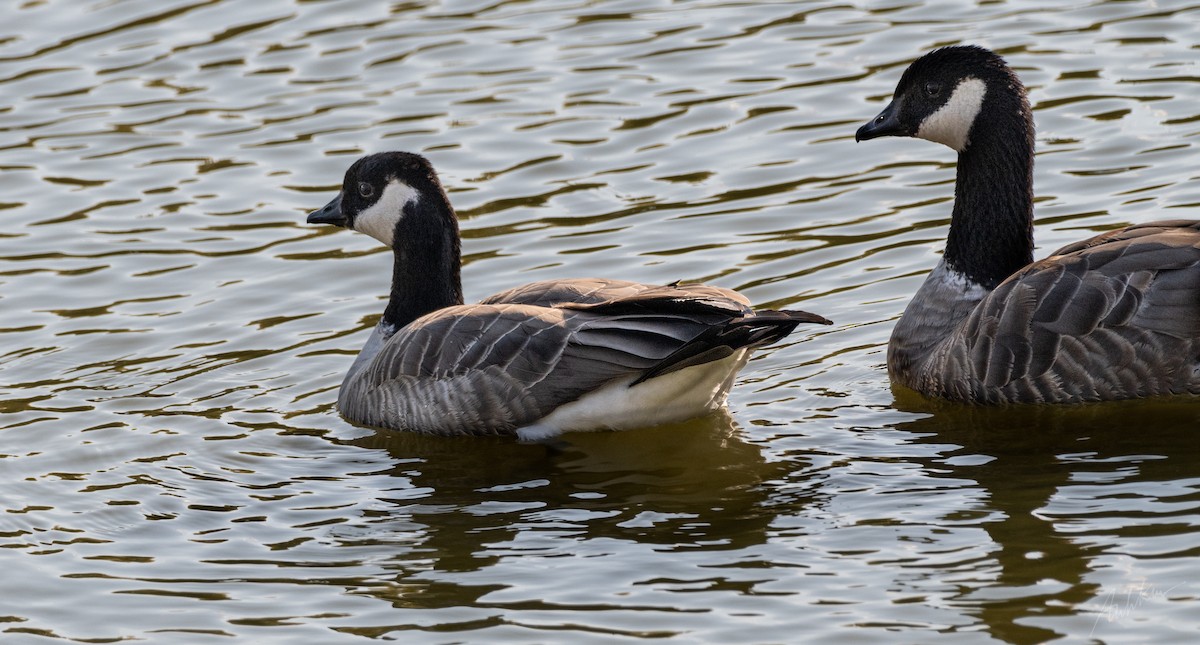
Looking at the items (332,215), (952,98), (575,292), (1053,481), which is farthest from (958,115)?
(332,215)

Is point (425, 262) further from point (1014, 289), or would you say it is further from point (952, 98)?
point (1014, 289)

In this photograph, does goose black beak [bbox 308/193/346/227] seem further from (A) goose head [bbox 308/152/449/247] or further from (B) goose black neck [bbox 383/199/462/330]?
→ (B) goose black neck [bbox 383/199/462/330]

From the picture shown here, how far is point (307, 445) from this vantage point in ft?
33.2

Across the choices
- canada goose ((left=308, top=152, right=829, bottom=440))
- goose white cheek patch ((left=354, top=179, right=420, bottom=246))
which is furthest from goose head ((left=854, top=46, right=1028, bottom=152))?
goose white cheek patch ((left=354, top=179, right=420, bottom=246))

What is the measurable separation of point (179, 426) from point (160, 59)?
24.4ft

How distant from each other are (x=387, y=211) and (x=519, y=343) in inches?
68.0

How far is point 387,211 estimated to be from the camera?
10.9m

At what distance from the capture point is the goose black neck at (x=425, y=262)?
10820mm

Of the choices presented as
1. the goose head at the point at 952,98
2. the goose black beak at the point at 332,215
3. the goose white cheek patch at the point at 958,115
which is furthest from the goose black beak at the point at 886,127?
the goose black beak at the point at 332,215

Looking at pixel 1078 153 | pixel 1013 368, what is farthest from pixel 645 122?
pixel 1013 368

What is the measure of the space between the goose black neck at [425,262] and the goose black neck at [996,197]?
2.95 meters

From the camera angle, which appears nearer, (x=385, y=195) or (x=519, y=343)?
(x=519, y=343)

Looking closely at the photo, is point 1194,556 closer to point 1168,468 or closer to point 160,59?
point 1168,468

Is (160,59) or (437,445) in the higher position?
(160,59)
